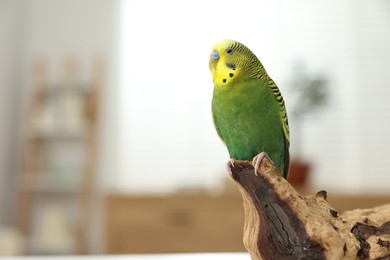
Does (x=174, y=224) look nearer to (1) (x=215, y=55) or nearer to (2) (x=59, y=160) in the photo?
(2) (x=59, y=160)

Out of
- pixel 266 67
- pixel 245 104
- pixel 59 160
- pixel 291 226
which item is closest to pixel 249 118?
pixel 245 104

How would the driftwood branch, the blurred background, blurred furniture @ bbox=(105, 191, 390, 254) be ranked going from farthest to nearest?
the blurred background, blurred furniture @ bbox=(105, 191, 390, 254), the driftwood branch

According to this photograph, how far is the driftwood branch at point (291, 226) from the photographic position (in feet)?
1.56

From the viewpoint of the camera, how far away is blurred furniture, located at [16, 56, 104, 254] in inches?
115

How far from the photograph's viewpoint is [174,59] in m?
2.93

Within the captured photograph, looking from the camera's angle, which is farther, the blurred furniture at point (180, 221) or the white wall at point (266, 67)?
the white wall at point (266, 67)

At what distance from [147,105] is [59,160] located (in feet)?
2.35

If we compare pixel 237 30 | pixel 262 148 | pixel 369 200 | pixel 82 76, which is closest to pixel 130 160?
pixel 82 76

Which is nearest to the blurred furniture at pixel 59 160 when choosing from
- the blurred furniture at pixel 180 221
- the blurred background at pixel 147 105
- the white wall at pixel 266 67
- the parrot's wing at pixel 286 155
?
the blurred background at pixel 147 105

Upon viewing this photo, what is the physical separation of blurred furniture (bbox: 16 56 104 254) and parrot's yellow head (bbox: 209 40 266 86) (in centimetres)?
246

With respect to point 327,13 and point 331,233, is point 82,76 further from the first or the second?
point 331,233

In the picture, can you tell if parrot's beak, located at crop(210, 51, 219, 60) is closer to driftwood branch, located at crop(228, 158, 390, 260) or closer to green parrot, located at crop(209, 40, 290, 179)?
green parrot, located at crop(209, 40, 290, 179)

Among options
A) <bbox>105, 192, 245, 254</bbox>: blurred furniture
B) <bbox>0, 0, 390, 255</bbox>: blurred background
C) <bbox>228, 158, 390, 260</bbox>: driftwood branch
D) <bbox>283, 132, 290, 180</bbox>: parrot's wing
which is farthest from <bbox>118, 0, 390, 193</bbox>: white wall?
<bbox>228, 158, 390, 260</bbox>: driftwood branch

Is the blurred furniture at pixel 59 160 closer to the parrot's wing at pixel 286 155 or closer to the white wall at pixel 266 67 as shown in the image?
the white wall at pixel 266 67
